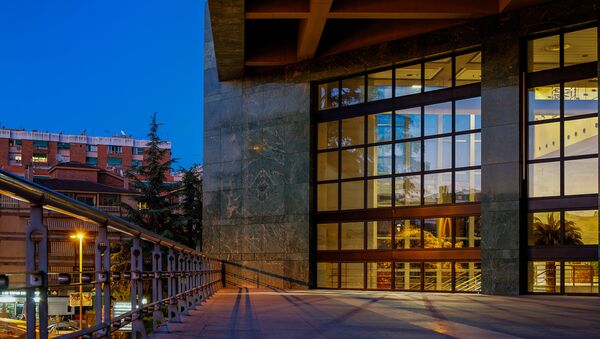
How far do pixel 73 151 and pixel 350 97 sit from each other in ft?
279

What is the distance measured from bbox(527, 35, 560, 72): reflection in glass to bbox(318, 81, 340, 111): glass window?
7.74 metres

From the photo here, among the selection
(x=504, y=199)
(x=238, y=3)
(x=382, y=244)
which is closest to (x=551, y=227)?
(x=504, y=199)

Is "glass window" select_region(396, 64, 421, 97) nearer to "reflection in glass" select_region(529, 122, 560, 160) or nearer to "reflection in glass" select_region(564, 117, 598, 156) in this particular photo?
"reflection in glass" select_region(529, 122, 560, 160)

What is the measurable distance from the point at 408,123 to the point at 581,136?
19.9 ft

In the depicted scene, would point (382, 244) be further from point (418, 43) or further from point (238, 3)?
point (238, 3)

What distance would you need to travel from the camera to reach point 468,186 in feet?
68.3

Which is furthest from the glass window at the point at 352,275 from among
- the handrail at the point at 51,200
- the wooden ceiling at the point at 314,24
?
the handrail at the point at 51,200

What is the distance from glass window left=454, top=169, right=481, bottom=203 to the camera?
2052 centimetres

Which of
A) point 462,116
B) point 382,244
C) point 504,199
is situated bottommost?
point 382,244

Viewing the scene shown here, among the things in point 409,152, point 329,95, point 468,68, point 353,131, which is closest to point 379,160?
point 409,152

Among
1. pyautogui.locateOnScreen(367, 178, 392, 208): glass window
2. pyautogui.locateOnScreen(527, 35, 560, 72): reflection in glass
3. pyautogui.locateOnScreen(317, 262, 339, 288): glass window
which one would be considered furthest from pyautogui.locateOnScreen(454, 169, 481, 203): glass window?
pyautogui.locateOnScreen(317, 262, 339, 288): glass window

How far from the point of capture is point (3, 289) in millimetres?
2756

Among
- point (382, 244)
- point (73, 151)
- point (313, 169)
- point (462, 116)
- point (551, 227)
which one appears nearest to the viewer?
point (551, 227)

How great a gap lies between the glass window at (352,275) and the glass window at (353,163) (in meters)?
3.29
